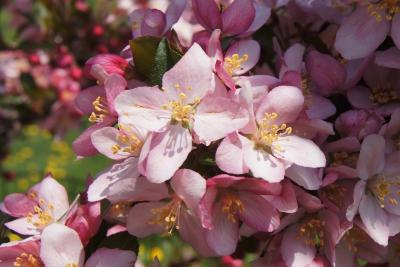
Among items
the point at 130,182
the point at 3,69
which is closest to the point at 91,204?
the point at 130,182

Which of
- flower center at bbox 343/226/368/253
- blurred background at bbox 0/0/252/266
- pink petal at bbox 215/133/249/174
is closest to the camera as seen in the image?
pink petal at bbox 215/133/249/174

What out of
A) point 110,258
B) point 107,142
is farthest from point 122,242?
point 107,142

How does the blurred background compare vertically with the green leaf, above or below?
below

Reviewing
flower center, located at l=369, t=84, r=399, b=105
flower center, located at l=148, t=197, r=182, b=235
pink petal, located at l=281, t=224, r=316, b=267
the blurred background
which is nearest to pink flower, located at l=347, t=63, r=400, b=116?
flower center, located at l=369, t=84, r=399, b=105

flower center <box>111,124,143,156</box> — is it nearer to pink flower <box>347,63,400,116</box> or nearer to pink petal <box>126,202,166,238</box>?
pink petal <box>126,202,166,238</box>

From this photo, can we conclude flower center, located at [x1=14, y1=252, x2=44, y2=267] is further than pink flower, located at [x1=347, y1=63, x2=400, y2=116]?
No

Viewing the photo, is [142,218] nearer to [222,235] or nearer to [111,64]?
[222,235]

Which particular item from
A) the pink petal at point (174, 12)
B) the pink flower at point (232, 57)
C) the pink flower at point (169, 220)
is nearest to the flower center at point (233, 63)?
the pink flower at point (232, 57)
